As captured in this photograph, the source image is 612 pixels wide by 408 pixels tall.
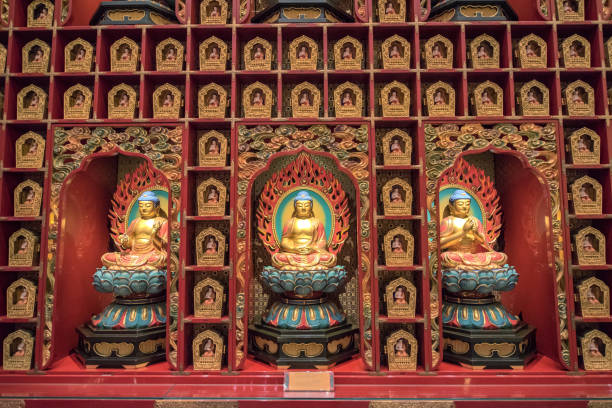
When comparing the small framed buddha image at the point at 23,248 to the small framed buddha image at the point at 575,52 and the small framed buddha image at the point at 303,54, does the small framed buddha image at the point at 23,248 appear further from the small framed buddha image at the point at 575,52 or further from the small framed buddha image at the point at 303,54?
the small framed buddha image at the point at 575,52

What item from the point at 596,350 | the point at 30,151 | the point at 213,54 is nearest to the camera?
the point at 596,350

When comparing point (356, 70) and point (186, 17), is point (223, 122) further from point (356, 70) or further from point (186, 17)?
point (356, 70)

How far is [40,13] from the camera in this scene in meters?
3.66

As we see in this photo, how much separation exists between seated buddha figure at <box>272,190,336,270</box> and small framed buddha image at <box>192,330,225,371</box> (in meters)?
0.83

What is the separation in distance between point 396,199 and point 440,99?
3.33 feet

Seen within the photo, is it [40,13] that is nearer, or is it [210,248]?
[210,248]

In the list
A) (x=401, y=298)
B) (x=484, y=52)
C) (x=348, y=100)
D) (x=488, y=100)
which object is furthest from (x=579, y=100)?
(x=401, y=298)

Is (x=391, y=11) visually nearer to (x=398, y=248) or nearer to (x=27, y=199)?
(x=398, y=248)

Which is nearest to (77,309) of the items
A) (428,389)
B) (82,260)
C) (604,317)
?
(82,260)

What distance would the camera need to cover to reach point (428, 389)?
3.07 meters

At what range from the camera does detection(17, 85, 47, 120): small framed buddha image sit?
3473 millimetres

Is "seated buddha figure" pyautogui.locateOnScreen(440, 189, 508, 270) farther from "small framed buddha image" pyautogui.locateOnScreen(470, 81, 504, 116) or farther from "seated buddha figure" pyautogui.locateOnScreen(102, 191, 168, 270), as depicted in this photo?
"seated buddha figure" pyautogui.locateOnScreen(102, 191, 168, 270)

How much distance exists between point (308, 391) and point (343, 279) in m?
1.03

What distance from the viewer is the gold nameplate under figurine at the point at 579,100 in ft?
11.2
